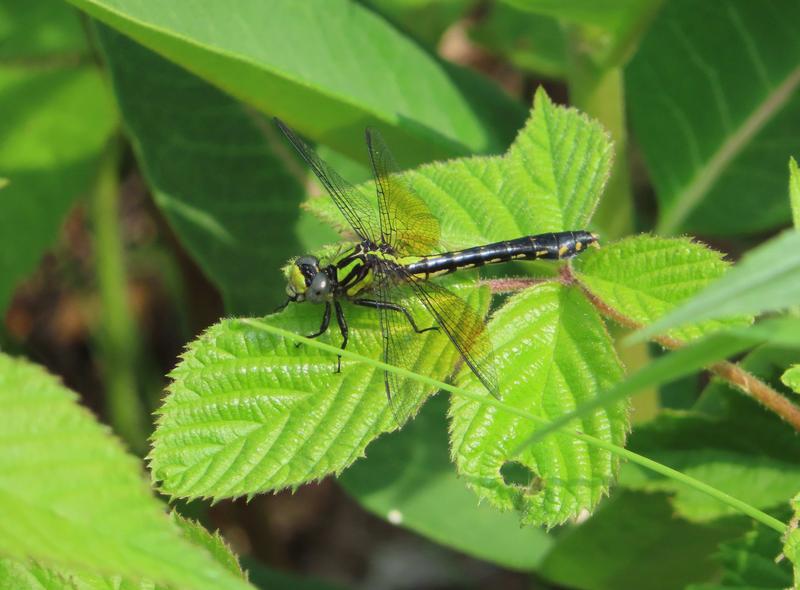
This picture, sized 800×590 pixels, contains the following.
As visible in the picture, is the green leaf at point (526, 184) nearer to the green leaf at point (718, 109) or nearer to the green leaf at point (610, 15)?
the green leaf at point (610, 15)

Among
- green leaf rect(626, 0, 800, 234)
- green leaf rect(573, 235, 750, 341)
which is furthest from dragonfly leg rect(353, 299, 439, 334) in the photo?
green leaf rect(626, 0, 800, 234)

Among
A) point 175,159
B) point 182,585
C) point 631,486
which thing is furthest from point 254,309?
point 182,585

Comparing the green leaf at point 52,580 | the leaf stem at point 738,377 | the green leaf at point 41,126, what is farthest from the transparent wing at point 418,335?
the green leaf at point 41,126

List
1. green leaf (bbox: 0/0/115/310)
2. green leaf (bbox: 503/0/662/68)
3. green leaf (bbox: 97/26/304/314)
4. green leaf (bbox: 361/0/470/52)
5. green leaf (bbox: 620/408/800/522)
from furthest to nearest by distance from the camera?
green leaf (bbox: 361/0/470/52), green leaf (bbox: 0/0/115/310), green leaf (bbox: 97/26/304/314), green leaf (bbox: 503/0/662/68), green leaf (bbox: 620/408/800/522)

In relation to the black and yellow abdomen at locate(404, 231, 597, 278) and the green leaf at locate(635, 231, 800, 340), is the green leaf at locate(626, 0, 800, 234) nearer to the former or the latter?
the black and yellow abdomen at locate(404, 231, 597, 278)

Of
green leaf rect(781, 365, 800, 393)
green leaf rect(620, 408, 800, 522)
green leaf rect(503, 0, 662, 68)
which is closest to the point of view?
green leaf rect(781, 365, 800, 393)

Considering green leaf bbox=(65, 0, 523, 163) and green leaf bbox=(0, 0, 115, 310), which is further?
green leaf bbox=(0, 0, 115, 310)
